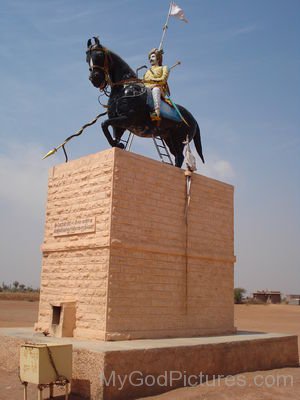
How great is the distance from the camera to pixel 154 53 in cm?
1139

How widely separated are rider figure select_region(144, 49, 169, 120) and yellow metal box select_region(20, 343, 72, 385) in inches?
222

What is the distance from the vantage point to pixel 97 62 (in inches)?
402

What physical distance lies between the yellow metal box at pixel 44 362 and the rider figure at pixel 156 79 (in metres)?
5.63

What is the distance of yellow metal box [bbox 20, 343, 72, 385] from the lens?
6.79 metres

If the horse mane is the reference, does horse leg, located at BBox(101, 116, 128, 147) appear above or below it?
below

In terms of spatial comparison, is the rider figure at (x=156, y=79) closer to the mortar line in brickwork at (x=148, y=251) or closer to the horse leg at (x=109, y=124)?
the horse leg at (x=109, y=124)

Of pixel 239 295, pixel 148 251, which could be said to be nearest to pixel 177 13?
pixel 148 251

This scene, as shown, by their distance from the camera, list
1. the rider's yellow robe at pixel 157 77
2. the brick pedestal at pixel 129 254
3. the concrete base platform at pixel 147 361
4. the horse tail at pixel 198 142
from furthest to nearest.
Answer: the horse tail at pixel 198 142, the rider's yellow robe at pixel 157 77, the brick pedestal at pixel 129 254, the concrete base platform at pixel 147 361

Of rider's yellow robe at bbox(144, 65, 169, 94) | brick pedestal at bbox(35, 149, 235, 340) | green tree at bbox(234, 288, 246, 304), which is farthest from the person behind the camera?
green tree at bbox(234, 288, 246, 304)

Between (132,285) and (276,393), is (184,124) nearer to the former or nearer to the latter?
(132,285)

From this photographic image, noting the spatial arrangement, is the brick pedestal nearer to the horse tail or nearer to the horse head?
the horse tail

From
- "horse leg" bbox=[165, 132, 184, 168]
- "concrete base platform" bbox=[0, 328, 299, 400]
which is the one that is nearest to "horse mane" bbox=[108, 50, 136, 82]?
"horse leg" bbox=[165, 132, 184, 168]

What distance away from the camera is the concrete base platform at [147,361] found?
7.25 meters
